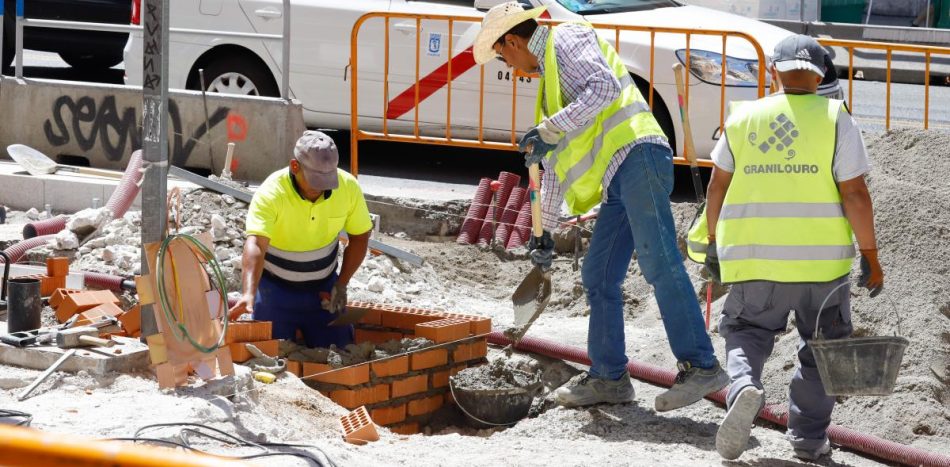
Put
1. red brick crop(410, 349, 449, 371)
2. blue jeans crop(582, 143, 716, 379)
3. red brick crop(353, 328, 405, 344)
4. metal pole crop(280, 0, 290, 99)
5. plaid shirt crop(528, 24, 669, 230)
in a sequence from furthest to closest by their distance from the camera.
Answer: metal pole crop(280, 0, 290, 99) → red brick crop(353, 328, 405, 344) → red brick crop(410, 349, 449, 371) → blue jeans crop(582, 143, 716, 379) → plaid shirt crop(528, 24, 669, 230)

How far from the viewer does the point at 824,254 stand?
4.86 metres

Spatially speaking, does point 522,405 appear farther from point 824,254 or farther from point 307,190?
point 824,254

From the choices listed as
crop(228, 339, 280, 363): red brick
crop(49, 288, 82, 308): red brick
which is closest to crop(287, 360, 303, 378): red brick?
crop(228, 339, 280, 363): red brick

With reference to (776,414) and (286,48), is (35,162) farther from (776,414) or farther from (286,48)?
(776,414)

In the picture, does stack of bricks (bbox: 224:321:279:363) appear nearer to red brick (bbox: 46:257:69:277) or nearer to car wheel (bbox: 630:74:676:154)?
red brick (bbox: 46:257:69:277)

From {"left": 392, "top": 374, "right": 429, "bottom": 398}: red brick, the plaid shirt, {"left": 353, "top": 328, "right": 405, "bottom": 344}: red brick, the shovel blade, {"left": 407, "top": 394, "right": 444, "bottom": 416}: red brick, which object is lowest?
{"left": 407, "top": 394, "right": 444, "bottom": 416}: red brick

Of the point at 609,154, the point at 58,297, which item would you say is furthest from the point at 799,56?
the point at 58,297

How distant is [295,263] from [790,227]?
Result: 2630 mm

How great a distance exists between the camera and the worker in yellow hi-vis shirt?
6078mm

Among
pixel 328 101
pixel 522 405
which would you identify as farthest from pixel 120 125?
pixel 522 405

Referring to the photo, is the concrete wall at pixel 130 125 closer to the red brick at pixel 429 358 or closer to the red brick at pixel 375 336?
the red brick at pixel 375 336

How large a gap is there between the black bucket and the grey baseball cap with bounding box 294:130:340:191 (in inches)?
53.4

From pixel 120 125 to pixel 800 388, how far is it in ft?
21.2

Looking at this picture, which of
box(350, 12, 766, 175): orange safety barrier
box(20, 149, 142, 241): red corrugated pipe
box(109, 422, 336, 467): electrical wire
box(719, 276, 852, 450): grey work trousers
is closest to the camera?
box(109, 422, 336, 467): electrical wire
